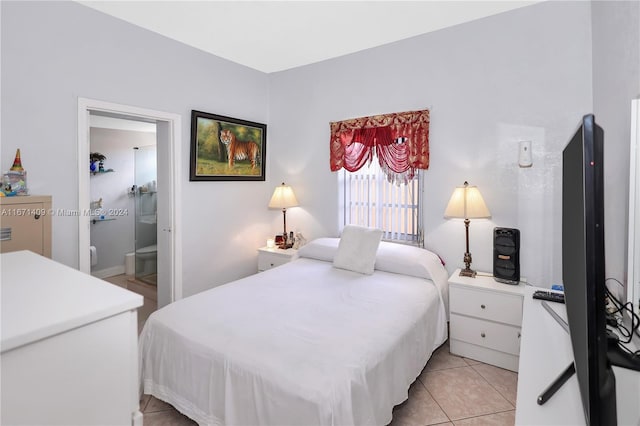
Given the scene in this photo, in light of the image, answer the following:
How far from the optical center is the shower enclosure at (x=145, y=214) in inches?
164

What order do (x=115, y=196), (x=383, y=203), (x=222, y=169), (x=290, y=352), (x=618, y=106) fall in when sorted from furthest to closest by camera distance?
(x=115, y=196), (x=222, y=169), (x=383, y=203), (x=618, y=106), (x=290, y=352)

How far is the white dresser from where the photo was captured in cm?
61

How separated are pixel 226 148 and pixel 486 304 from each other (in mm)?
2974

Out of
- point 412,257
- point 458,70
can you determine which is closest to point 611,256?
point 412,257

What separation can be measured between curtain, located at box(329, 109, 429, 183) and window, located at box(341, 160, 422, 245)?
0.10 m

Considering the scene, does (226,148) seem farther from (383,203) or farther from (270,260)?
(383,203)

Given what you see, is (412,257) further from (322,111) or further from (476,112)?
(322,111)

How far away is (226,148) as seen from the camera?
3668 mm

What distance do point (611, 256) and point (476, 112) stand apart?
1588 mm

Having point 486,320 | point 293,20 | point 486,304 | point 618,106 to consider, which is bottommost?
point 486,320

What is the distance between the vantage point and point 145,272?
13.8 ft

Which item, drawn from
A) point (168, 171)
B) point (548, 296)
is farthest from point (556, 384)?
point (168, 171)

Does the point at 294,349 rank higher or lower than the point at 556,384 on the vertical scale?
lower

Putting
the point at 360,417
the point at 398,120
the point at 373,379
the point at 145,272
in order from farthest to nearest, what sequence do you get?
1. the point at 145,272
2. the point at 398,120
3. the point at 373,379
4. the point at 360,417
